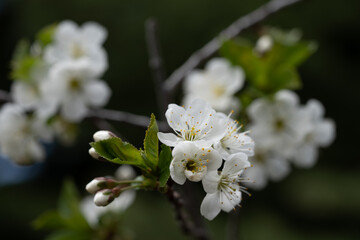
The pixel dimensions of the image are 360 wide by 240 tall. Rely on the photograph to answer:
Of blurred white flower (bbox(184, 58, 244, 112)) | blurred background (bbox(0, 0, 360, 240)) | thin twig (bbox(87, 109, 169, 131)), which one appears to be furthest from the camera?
blurred background (bbox(0, 0, 360, 240))

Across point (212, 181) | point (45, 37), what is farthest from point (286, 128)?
point (45, 37)

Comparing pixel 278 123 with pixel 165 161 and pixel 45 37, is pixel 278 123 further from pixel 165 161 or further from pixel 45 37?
pixel 45 37

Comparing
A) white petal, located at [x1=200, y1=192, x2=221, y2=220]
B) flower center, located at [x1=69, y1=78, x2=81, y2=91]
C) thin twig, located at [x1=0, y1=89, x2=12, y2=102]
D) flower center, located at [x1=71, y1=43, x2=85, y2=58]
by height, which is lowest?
white petal, located at [x1=200, y1=192, x2=221, y2=220]

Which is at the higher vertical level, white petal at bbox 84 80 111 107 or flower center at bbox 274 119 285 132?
white petal at bbox 84 80 111 107

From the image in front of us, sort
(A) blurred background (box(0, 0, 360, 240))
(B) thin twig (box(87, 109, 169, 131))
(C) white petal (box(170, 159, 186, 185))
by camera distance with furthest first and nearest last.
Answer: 1. (A) blurred background (box(0, 0, 360, 240))
2. (B) thin twig (box(87, 109, 169, 131))
3. (C) white petal (box(170, 159, 186, 185))

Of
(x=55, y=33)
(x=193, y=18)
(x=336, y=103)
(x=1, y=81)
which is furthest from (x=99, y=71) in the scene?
(x=1, y=81)

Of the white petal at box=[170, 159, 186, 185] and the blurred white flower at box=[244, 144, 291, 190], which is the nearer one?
the white petal at box=[170, 159, 186, 185]

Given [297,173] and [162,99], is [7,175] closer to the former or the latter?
[297,173]

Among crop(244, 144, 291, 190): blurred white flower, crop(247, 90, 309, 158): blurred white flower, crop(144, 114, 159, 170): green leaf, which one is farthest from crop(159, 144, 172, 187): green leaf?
crop(244, 144, 291, 190): blurred white flower

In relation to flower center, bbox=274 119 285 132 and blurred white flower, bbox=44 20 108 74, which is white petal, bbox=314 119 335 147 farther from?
blurred white flower, bbox=44 20 108 74
